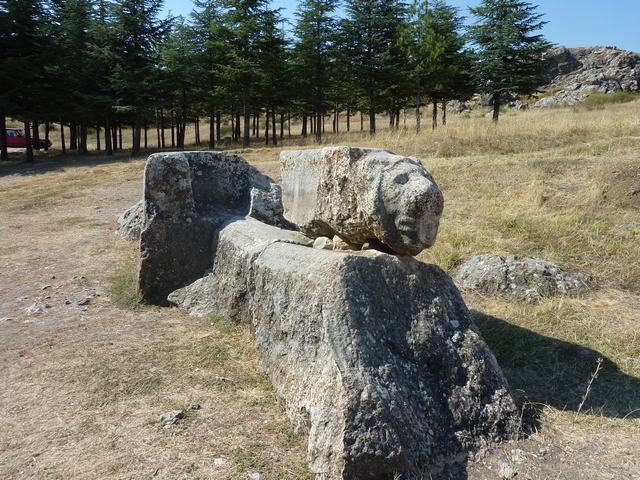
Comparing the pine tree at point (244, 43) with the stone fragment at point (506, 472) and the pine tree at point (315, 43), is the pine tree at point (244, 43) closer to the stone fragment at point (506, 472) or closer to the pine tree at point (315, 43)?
the pine tree at point (315, 43)

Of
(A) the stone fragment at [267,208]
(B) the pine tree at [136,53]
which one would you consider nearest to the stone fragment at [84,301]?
(A) the stone fragment at [267,208]

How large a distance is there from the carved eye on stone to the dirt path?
1.91 meters

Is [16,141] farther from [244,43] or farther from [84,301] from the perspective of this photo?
[84,301]

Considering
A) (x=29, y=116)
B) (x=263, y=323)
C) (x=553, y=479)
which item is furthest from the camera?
(x=29, y=116)

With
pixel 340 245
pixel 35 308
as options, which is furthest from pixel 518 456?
pixel 35 308

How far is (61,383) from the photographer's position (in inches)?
167

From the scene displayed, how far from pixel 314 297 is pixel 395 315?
592 millimetres

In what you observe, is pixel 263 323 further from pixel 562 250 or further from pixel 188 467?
pixel 562 250

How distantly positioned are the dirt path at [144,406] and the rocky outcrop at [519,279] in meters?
2.20

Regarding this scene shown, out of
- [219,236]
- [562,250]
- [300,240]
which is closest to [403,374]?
→ [300,240]

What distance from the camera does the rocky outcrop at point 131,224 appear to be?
9.23 meters

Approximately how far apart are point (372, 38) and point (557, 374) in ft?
87.3

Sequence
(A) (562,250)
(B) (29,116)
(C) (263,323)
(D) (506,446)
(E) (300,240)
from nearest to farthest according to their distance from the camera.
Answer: (D) (506,446), (C) (263,323), (E) (300,240), (A) (562,250), (B) (29,116)

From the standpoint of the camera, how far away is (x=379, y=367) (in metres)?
3.19
